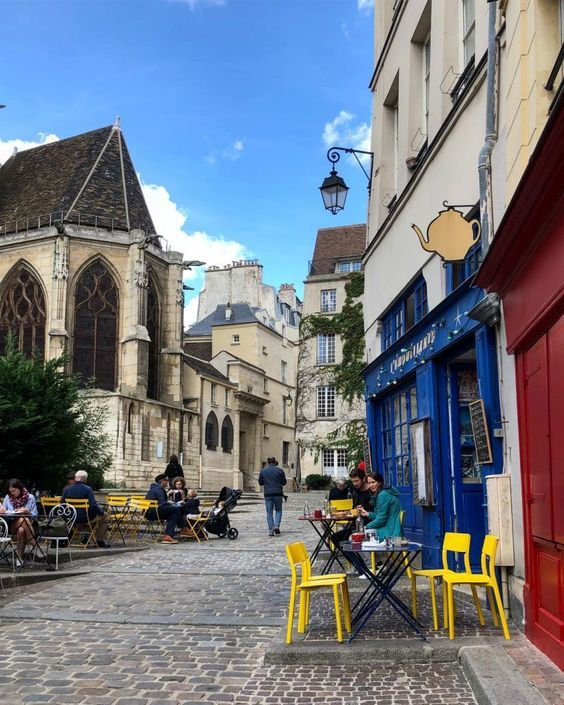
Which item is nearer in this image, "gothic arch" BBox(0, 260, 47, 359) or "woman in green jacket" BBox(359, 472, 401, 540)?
"woman in green jacket" BBox(359, 472, 401, 540)

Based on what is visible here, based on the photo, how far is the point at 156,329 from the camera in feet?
113

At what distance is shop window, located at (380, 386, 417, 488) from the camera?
34.8 feet

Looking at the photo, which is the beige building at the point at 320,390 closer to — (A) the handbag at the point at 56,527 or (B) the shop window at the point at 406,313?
(B) the shop window at the point at 406,313

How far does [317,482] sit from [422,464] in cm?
2771

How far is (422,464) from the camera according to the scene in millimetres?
9055

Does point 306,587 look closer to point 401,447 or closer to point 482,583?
point 482,583

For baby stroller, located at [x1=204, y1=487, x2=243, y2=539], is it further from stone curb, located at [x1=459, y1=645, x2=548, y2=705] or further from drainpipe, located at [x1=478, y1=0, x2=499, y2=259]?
stone curb, located at [x1=459, y1=645, x2=548, y2=705]

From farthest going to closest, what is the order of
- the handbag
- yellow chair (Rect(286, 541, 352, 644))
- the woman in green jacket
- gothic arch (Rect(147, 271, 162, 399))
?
gothic arch (Rect(147, 271, 162, 399))
the handbag
the woman in green jacket
yellow chair (Rect(286, 541, 352, 644))

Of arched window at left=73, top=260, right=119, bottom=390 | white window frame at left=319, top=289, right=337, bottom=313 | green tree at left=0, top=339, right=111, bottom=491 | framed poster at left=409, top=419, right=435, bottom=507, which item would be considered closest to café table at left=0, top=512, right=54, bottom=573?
green tree at left=0, top=339, right=111, bottom=491

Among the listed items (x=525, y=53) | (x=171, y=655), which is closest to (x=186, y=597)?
(x=171, y=655)

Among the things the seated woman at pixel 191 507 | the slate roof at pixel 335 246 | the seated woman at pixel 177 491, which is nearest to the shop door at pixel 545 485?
the seated woman at pixel 191 507

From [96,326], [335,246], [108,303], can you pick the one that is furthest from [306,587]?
[335,246]

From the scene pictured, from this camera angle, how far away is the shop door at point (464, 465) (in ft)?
26.9

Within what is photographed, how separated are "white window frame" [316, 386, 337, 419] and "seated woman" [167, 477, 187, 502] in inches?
864
